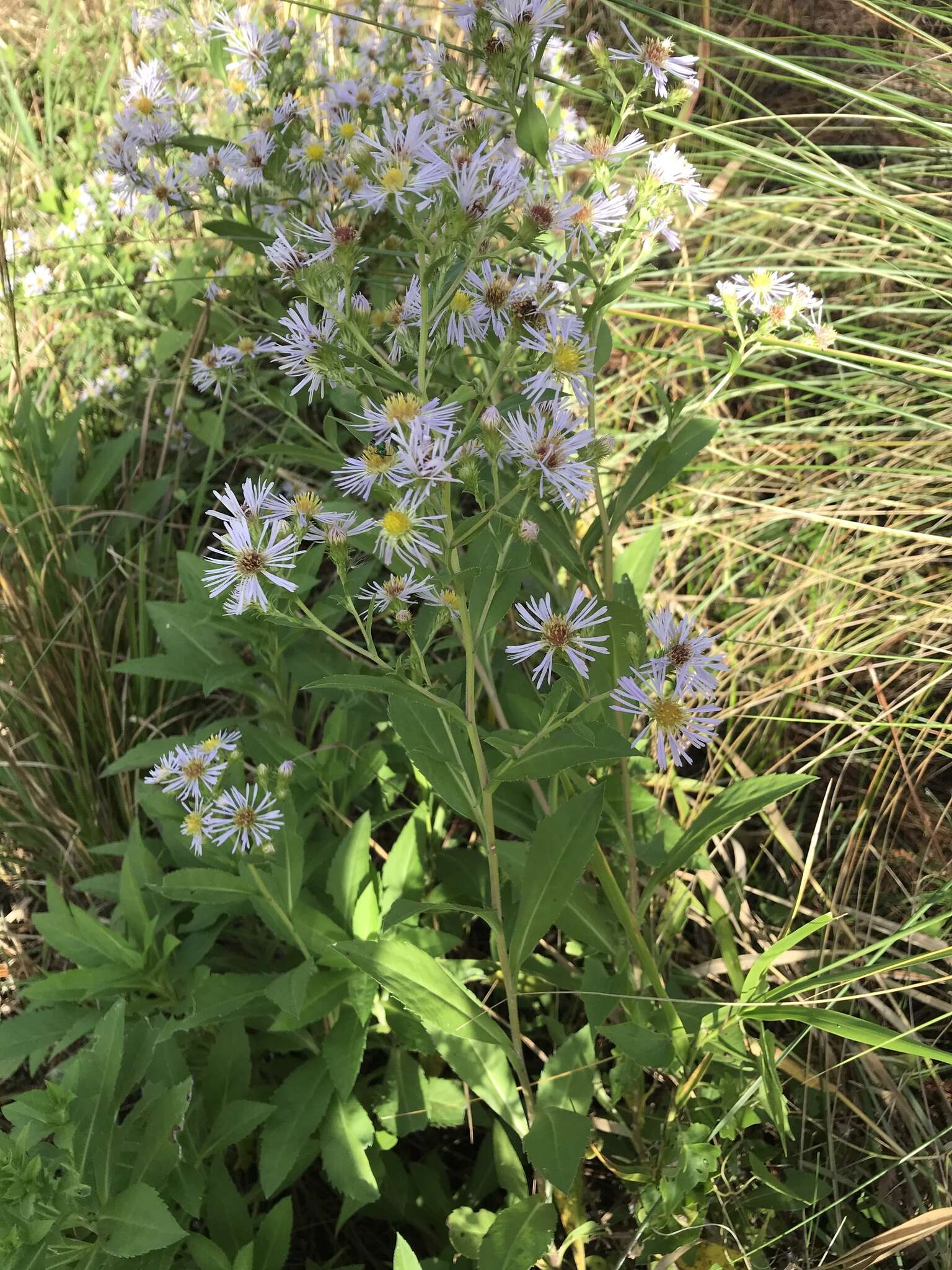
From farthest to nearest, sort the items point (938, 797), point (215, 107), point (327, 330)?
point (215, 107) → point (938, 797) → point (327, 330)

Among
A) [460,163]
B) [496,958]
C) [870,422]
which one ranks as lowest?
[496,958]

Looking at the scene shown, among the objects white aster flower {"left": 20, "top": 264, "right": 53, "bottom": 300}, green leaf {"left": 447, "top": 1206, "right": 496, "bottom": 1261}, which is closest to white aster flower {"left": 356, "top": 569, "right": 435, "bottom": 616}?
green leaf {"left": 447, "top": 1206, "right": 496, "bottom": 1261}

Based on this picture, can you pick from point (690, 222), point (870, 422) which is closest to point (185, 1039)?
point (870, 422)

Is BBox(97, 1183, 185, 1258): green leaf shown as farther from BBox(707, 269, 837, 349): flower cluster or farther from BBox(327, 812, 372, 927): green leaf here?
BBox(707, 269, 837, 349): flower cluster

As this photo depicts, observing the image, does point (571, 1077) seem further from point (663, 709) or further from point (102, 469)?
point (102, 469)

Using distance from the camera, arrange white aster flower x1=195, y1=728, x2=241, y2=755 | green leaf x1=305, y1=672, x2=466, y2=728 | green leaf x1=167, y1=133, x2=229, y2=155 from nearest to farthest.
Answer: green leaf x1=305, y1=672, x2=466, y2=728 → white aster flower x1=195, y1=728, x2=241, y2=755 → green leaf x1=167, y1=133, x2=229, y2=155

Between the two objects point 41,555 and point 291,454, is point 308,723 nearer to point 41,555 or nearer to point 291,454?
point 291,454
